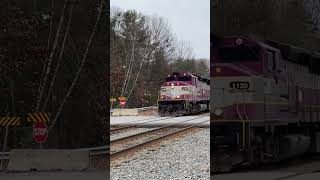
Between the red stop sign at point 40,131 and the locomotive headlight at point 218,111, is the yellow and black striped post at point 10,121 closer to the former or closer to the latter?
the red stop sign at point 40,131

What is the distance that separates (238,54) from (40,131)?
298 centimetres

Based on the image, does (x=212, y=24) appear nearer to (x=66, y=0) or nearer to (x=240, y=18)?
(x=240, y=18)

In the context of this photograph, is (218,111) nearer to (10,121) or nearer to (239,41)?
(239,41)

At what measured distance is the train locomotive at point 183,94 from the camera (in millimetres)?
6852

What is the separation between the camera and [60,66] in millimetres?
8117

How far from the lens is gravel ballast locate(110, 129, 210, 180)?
273 inches

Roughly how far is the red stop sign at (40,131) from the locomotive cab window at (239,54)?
2735mm

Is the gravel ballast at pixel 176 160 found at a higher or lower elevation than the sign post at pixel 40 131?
lower

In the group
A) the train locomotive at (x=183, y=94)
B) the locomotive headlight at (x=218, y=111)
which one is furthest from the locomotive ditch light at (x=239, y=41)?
the locomotive headlight at (x=218, y=111)

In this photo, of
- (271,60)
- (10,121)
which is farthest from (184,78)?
(10,121)

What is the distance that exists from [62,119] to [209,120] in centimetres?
224

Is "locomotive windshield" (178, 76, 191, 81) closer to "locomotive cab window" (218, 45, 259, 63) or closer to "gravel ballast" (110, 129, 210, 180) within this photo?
"locomotive cab window" (218, 45, 259, 63)

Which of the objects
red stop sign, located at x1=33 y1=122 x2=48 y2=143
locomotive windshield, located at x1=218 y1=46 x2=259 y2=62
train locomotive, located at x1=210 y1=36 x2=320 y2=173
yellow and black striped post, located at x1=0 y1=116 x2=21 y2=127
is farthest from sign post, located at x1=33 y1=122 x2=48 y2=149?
locomotive windshield, located at x1=218 y1=46 x2=259 y2=62

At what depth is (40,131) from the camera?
799 centimetres
